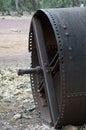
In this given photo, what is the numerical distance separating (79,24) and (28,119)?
5.63 feet

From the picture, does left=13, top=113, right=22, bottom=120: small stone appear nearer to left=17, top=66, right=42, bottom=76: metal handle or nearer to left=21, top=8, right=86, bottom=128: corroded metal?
left=21, top=8, right=86, bottom=128: corroded metal

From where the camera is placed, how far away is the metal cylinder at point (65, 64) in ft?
16.9

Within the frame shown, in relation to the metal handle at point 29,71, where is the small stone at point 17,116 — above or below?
below

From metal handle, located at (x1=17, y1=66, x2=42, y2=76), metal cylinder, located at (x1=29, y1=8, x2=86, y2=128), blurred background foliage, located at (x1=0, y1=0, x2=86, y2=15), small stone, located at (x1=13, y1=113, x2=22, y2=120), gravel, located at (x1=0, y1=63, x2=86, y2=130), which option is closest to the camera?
metal cylinder, located at (x1=29, y1=8, x2=86, y2=128)

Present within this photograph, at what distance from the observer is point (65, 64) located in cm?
513

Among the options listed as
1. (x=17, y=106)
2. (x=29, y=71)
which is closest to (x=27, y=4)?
(x=17, y=106)

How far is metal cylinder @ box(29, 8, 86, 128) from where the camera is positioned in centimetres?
516

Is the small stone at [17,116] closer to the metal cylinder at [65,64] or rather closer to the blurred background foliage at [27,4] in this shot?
the metal cylinder at [65,64]

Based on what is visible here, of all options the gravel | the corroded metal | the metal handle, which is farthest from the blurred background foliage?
the metal handle

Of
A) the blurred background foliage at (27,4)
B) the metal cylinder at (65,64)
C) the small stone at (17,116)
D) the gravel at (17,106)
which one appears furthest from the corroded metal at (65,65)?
the blurred background foliage at (27,4)

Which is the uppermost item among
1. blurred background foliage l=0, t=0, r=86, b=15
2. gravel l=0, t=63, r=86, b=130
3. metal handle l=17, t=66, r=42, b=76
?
metal handle l=17, t=66, r=42, b=76

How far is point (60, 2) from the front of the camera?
43344mm

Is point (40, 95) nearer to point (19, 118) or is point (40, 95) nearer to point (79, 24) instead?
point (19, 118)

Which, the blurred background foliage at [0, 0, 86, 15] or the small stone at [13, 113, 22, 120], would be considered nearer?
the small stone at [13, 113, 22, 120]
